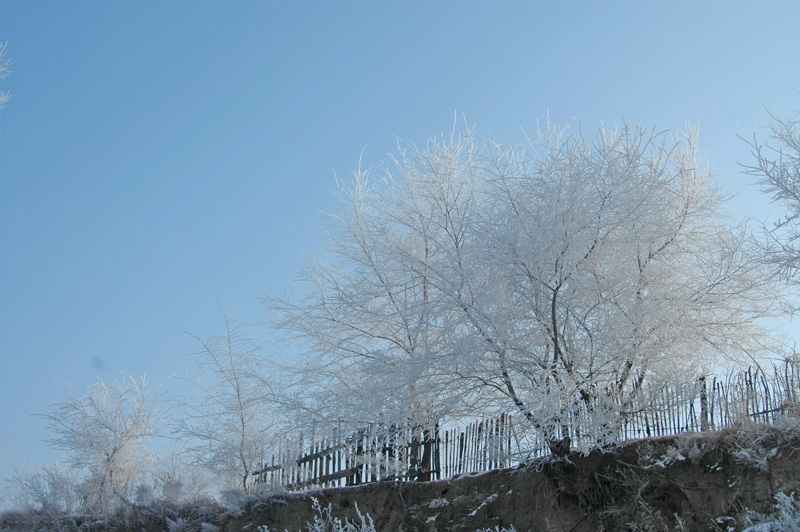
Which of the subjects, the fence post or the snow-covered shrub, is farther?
the fence post

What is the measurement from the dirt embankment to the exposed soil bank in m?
0.01

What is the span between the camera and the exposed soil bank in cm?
725

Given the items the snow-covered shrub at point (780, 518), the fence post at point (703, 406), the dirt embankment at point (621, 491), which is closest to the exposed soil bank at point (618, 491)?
the dirt embankment at point (621, 491)

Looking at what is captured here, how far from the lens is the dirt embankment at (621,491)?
285 inches

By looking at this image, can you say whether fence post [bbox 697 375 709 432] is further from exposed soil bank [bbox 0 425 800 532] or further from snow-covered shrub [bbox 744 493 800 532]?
snow-covered shrub [bbox 744 493 800 532]

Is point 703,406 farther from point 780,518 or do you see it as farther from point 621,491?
point 780,518

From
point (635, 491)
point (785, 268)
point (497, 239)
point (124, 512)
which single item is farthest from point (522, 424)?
point (124, 512)

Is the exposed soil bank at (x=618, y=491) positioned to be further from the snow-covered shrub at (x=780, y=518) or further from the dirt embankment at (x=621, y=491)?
the snow-covered shrub at (x=780, y=518)

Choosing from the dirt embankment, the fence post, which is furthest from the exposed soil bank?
the fence post

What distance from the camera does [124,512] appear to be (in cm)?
1411

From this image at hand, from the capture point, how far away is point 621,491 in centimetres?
830

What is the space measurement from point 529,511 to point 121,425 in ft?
46.0

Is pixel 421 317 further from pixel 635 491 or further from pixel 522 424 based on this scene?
pixel 635 491

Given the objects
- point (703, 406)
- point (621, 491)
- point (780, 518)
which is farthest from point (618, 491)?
point (780, 518)
